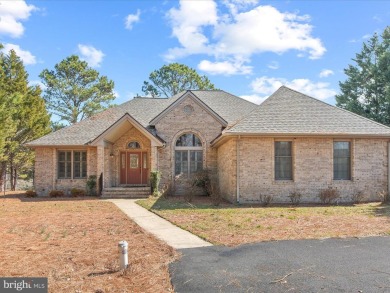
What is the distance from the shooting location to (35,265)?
6.02m

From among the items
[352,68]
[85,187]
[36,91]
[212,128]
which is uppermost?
[352,68]

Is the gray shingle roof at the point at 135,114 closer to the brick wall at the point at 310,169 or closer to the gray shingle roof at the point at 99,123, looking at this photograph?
the gray shingle roof at the point at 99,123

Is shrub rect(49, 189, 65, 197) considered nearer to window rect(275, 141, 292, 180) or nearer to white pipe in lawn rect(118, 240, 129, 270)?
window rect(275, 141, 292, 180)

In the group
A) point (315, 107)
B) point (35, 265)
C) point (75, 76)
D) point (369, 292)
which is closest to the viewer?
point (369, 292)

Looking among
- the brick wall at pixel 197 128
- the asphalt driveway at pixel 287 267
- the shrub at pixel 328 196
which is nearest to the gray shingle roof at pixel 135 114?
the brick wall at pixel 197 128

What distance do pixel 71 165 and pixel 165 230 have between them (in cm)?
1391

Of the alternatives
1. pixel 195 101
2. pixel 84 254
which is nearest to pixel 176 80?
pixel 195 101

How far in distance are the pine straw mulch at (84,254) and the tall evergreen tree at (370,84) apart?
3005 cm

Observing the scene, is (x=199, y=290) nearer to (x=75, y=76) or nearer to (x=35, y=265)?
(x=35, y=265)

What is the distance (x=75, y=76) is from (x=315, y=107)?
111 feet

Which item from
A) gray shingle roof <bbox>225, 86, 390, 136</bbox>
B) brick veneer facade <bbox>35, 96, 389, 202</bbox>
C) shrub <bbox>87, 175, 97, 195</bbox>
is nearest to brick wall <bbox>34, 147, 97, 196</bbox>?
shrub <bbox>87, 175, 97, 195</bbox>

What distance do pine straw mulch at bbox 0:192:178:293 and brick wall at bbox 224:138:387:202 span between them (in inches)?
258

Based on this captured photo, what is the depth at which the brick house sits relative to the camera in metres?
15.4

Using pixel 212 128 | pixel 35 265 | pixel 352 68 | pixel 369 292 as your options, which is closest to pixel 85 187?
pixel 212 128
